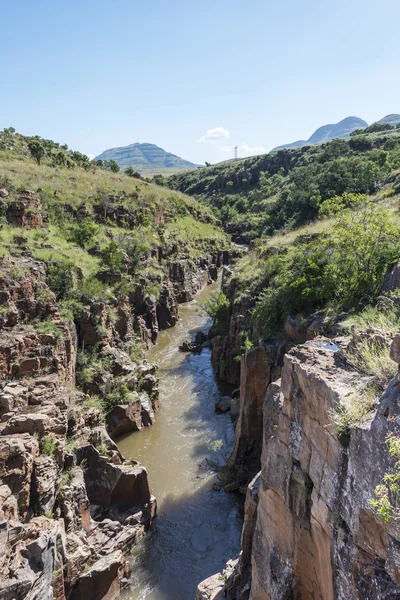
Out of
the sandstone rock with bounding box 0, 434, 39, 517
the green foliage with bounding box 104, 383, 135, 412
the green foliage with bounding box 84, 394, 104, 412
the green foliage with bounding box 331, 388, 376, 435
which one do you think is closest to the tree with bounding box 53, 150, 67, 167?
the green foliage with bounding box 104, 383, 135, 412

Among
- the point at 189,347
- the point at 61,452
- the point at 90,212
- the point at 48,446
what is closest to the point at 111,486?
the point at 61,452

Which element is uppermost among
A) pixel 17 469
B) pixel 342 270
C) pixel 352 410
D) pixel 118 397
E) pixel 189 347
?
pixel 342 270

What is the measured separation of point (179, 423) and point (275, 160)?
90535 millimetres

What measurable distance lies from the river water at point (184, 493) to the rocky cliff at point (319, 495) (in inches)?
118

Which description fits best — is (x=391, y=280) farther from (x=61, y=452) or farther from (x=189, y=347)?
(x=189, y=347)

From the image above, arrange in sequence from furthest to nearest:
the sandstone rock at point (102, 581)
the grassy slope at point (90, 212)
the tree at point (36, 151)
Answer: the tree at point (36, 151), the grassy slope at point (90, 212), the sandstone rock at point (102, 581)

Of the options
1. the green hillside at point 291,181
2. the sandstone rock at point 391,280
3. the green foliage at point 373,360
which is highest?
the green hillside at point 291,181

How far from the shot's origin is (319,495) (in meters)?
6.79

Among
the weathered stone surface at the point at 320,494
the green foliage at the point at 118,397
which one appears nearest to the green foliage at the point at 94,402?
the green foliage at the point at 118,397

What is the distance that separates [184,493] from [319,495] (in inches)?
458

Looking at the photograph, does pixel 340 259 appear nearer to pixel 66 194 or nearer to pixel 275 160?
pixel 66 194

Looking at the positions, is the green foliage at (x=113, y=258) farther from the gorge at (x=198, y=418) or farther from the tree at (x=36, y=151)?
the tree at (x=36, y=151)

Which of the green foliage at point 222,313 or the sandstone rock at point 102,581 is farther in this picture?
the green foliage at point 222,313

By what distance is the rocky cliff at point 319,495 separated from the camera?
16.9 ft
